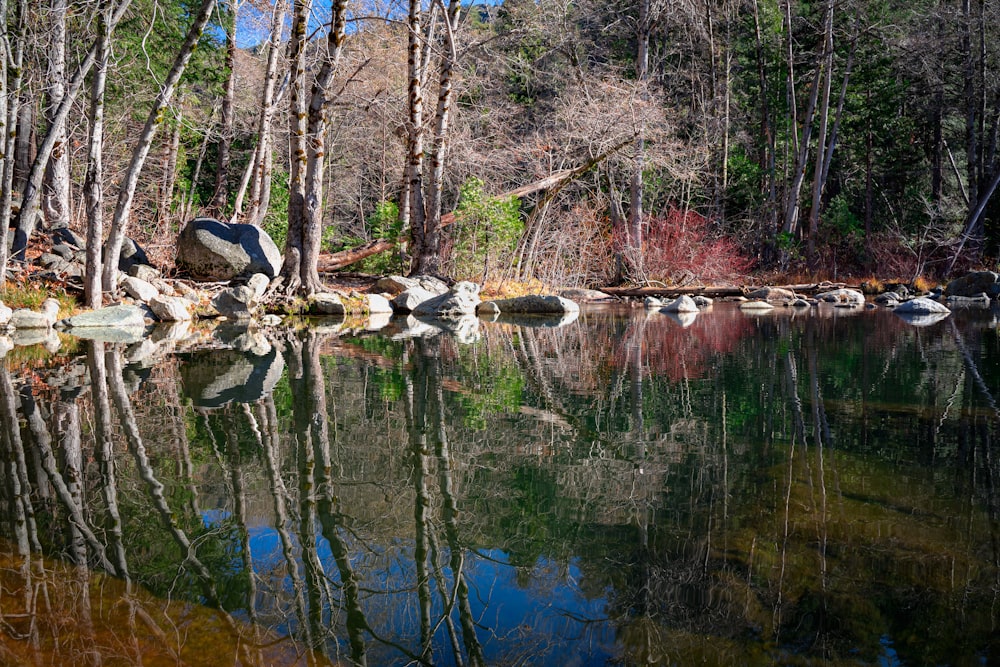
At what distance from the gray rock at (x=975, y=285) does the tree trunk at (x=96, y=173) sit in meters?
19.5

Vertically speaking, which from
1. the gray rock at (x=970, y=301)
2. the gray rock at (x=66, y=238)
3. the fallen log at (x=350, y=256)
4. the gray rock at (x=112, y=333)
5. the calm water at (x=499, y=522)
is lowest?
the gray rock at (x=970, y=301)

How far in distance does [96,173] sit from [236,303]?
9.49 ft

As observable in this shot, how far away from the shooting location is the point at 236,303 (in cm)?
1267

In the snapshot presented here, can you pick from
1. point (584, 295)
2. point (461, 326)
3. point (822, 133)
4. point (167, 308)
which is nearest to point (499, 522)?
point (461, 326)

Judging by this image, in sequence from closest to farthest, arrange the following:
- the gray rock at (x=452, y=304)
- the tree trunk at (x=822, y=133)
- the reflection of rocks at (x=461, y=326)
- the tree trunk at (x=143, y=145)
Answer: the reflection of rocks at (x=461, y=326), the tree trunk at (x=143, y=145), the gray rock at (x=452, y=304), the tree trunk at (x=822, y=133)

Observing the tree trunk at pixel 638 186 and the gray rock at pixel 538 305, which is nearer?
the gray rock at pixel 538 305

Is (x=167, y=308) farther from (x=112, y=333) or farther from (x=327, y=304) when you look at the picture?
(x=327, y=304)

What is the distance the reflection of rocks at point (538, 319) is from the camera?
11918 mm

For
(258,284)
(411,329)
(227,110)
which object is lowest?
(411,329)

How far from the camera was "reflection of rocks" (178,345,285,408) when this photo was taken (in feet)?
17.1

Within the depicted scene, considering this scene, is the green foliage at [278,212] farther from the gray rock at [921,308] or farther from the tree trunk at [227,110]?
the gray rock at [921,308]

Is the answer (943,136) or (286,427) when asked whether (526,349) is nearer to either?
(286,427)

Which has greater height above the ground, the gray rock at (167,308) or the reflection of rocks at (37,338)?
the gray rock at (167,308)

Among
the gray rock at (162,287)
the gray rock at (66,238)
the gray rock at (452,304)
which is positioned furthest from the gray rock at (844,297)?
the gray rock at (66,238)
